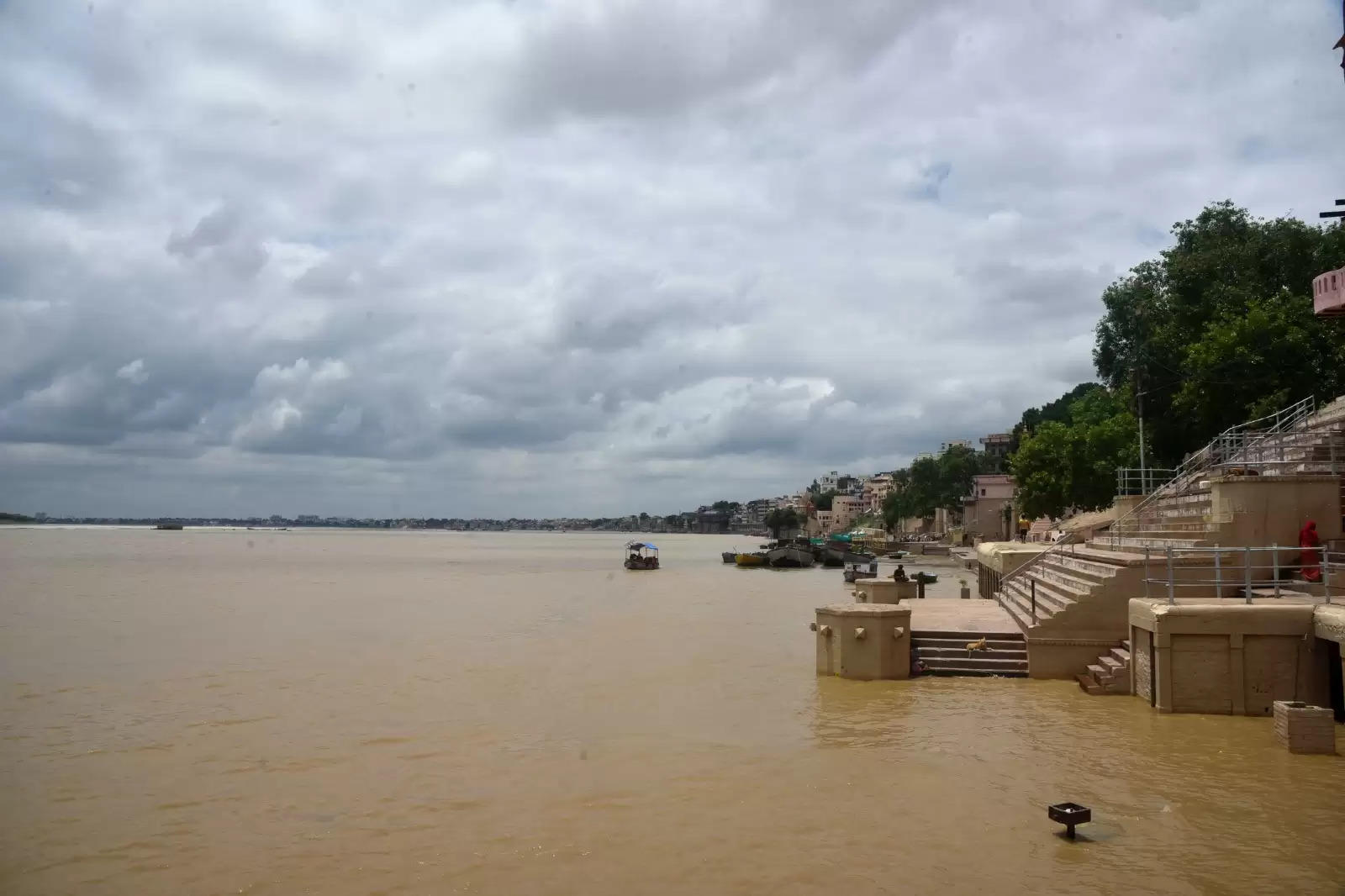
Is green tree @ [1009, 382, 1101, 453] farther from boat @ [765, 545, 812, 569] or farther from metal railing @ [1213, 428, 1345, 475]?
metal railing @ [1213, 428, 1345, 475]

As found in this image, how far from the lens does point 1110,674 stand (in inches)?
664

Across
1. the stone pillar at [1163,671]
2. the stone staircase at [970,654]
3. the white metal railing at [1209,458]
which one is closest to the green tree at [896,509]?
the white metal railing at [1209,458]

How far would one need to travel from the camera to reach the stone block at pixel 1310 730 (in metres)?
12.6

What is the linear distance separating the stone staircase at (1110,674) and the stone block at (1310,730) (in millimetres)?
3724

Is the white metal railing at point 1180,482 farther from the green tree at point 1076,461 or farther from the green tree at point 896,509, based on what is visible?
the green tree at point 896,509

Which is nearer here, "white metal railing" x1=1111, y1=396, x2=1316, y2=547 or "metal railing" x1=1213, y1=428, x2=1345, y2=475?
"metal railing" x1=1213, y1=428, x2=1345, y2=475

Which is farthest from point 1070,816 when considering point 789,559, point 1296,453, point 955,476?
point 955,476

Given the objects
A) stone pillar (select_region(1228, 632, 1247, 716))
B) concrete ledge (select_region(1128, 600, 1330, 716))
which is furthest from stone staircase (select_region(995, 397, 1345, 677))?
stone pillar (select_region(1228, 632, 1247, 716))

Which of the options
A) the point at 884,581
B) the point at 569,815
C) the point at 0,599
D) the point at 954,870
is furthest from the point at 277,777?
the point at 0,599

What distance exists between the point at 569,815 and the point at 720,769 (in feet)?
8.32

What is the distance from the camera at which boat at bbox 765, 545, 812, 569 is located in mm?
85938

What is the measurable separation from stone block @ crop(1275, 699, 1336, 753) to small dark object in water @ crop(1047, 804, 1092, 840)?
4.61m

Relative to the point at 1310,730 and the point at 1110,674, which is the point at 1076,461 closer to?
the point at 1110,674

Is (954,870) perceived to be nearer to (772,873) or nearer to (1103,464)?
(772,873)
